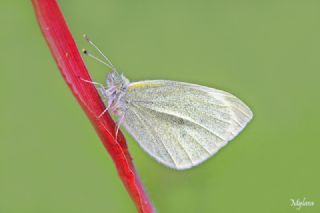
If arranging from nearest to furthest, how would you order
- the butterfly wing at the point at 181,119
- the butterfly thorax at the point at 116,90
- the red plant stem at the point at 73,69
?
the red plant stem at the point at 73,69, the butterfly thorax at the point at 116,90, the butterfly wing at the point at 181,119

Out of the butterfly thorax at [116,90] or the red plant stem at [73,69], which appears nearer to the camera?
the red plant stem at [73,69]

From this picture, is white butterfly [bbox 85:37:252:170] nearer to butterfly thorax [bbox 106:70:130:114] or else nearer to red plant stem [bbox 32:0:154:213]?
butterfly thorax [bbox 106:70:130:114]

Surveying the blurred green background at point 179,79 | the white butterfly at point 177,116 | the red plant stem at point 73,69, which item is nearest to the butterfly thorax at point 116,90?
the white butterfly at point 177,116

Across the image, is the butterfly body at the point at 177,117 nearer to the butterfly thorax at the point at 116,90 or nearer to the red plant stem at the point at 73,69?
the butterfly thorax at the point at 116,90

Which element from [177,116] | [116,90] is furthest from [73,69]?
[177,116]

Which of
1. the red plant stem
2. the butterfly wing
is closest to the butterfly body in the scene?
the butterfly wing

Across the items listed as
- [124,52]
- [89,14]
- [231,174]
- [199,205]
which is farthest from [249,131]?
[89,14]
